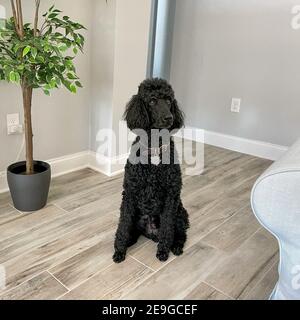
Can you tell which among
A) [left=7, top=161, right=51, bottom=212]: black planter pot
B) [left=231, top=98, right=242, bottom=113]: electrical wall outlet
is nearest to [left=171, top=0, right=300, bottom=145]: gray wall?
[left=231, top=98, right=242, bottom=113]: electrical wall outlet

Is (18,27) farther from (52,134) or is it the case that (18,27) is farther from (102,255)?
(102,255)

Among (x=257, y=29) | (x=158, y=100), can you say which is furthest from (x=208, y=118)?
(x=158, y=100)

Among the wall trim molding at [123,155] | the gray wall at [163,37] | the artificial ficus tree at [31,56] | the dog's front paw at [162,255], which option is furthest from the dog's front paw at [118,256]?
the gray wall at [163,37]

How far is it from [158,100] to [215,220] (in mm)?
866

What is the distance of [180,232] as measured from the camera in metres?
1.51

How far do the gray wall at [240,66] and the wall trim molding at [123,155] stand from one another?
0.07 meters

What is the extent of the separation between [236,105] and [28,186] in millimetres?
2106

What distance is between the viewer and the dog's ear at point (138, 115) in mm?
1291

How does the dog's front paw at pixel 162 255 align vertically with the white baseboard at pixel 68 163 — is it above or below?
below

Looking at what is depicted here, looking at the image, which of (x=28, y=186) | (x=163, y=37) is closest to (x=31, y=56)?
(x=28, y=186)

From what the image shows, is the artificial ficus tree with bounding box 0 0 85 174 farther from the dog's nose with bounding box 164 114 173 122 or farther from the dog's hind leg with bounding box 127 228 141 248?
the dog's hind leg with bounding box 127 228 141 248

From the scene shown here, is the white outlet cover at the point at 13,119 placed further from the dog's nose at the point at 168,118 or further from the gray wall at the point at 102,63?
the dog's nose at the point at 168,118

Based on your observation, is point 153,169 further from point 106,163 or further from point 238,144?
point 238,144

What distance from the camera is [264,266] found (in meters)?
1.42
